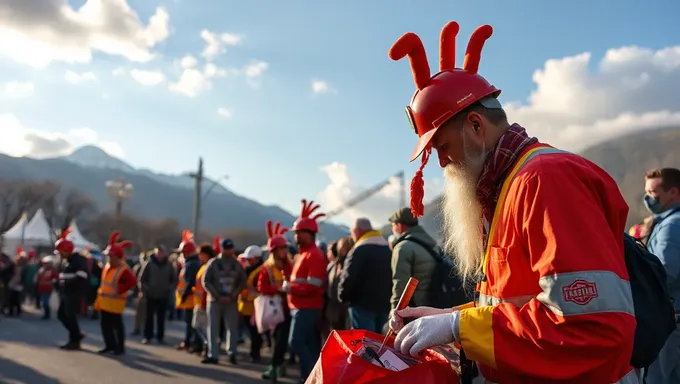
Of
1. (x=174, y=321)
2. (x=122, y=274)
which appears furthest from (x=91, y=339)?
(x=174, y=321)

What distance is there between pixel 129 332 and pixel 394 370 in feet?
42.8

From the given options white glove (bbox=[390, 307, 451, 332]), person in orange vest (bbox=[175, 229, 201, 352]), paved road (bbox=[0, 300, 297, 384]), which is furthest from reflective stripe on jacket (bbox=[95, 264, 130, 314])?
white glove (bbox=[390, 307, 451, 332])

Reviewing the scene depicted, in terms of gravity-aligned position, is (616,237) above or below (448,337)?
above

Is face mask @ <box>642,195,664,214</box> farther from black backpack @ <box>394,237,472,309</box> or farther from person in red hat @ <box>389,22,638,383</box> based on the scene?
person in red hat @ <box>389,22,638,383</box>

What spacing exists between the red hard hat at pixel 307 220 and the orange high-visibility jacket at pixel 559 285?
5.61 meters

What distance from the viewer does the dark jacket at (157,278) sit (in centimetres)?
1154

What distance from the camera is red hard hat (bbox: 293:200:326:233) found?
7296mm

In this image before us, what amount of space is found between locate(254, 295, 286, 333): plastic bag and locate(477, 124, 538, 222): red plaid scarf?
6402 millimetres

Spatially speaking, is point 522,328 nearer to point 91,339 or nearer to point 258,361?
point 258,361

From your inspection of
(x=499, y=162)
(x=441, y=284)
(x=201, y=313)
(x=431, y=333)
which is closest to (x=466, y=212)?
(x=499, y=162)

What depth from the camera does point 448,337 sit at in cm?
172

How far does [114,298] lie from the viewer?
955 centimetres

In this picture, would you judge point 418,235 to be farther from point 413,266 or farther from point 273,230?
point 273,230

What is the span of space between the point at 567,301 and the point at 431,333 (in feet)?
1.39
